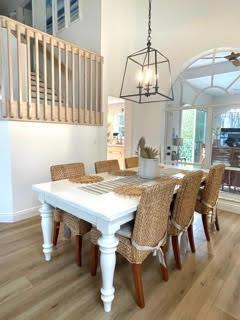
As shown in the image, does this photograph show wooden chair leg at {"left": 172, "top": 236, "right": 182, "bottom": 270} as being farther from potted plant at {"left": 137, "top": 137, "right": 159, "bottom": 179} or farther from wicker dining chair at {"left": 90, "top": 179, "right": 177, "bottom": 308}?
potted plant at {"left": 137, "top": 137, "right": 159, "bottom": 179}

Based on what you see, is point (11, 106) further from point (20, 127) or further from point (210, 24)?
point (210, 24)

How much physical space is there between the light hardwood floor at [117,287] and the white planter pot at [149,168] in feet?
2.98

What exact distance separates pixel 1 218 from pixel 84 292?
1.95m

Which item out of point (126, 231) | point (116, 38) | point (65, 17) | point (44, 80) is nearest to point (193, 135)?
point (116, 38)

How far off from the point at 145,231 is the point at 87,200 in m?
0.51

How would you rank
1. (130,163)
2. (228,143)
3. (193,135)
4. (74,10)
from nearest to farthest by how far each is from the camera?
(130,163) < (228,143) < (193,135) < (74,10)

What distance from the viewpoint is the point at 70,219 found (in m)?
2.20

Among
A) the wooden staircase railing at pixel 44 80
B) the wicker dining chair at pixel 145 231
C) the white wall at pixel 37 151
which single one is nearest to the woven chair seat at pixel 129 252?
the wicker dining chair at pixel 145 231

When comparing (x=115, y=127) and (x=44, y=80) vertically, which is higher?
(x=44, y=80)

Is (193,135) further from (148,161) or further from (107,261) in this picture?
(107,261)

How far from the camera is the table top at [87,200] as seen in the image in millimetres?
1546

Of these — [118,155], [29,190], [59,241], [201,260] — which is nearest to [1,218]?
[29,190]

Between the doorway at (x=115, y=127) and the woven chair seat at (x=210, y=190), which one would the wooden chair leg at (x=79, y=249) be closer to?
the woven chair seat at (x=210, y=190)

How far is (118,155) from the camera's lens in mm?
6586
